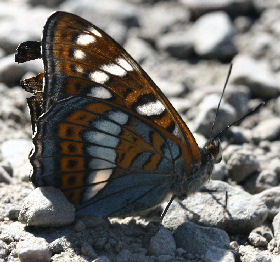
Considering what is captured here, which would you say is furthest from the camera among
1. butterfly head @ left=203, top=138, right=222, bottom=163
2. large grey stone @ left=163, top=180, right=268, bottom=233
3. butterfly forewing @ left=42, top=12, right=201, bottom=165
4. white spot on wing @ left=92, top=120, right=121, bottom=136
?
large grey stone @ left=163, top=180, right=268, bottom=233

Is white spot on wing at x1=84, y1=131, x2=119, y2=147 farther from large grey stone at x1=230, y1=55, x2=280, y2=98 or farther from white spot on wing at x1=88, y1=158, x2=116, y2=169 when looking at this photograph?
large grey stone at x1=230, y1=55, x2=280, y2=98

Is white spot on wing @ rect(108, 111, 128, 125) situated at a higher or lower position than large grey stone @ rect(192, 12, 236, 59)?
lower

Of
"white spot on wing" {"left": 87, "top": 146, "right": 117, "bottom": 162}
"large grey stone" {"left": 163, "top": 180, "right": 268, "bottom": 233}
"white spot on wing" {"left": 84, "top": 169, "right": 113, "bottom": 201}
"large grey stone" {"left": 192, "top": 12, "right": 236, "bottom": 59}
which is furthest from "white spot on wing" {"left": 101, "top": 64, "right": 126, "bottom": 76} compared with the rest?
"large grey stone" {"left": 192, "top": 12, "right": 236, "bottom": 59}

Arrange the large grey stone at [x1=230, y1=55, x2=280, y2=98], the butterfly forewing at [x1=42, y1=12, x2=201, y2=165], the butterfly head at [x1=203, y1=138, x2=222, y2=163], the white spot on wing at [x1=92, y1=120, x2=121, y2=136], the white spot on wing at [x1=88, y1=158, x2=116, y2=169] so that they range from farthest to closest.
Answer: the large grey stone at [x1=230, y1=55, x2=280, y2=98] → the butterfly head at [x1=203, y1=138, x2=222, y2=163] → the white spot on wing at [x1=88, y1=158, x2=116, y2=169] → the white spot on wing at [x1=92, y1=120, x2=121, y2=136] → the butterfly forewing at [x1=42, y1=12, x2=201, y2=165]

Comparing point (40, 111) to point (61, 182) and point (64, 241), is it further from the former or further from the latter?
point (64, 241)

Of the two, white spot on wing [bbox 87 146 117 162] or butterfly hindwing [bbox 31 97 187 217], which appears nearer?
butterfly hindwing [bbox 31 97 187 217]

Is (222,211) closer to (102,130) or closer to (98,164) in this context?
(98,164)

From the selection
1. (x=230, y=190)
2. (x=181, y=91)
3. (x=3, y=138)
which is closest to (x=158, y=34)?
(x=181, y=91)
